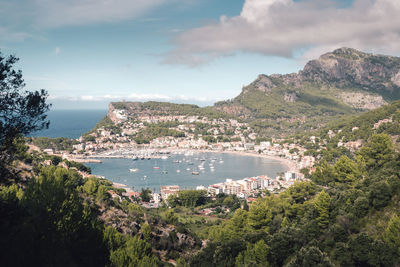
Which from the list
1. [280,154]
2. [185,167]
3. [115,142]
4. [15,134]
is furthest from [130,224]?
[115,142]

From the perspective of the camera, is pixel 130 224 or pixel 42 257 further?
pixel 130 224

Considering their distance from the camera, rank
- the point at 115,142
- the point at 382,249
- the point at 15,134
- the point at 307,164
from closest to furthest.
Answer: the point at 15,134 → the point at 382,249 → the point at 307,164 → the point at 115,142

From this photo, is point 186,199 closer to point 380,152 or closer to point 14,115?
point 380,152

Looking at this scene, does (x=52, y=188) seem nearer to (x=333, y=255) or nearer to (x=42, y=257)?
(x=42, y=257)

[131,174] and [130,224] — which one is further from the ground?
[130,224]

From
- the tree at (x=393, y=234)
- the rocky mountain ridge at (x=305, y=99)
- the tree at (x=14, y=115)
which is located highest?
the rocky mountain ridge at (x=305, y=99)

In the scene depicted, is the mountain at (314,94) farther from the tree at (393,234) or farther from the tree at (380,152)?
the tree at (393,234)

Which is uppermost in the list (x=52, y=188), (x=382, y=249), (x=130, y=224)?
(x=52, y=188)

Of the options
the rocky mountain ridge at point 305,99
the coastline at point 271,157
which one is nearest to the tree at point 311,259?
the coastline at point 271,157
